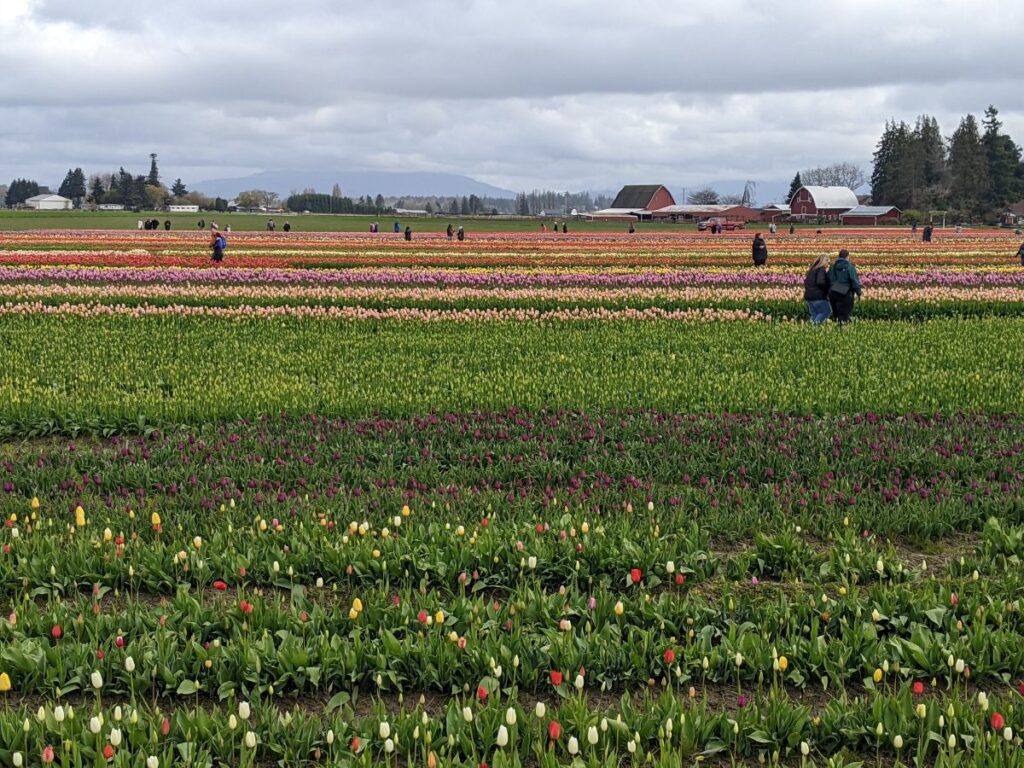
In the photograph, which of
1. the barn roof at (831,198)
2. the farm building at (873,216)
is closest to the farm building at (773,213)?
the barn roof at (831,198)

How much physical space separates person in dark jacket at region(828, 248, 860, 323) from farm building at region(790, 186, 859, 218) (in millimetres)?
132811

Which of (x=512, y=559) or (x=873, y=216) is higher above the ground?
(x=873, y=216)

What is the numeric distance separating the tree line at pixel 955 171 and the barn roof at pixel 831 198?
489 cm

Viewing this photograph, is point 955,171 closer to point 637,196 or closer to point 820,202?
point 820,202

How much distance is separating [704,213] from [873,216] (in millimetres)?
31967

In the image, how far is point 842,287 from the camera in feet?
66.9

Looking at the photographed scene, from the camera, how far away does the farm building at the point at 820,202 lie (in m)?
148

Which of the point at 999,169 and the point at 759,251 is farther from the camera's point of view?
the point at 999,169

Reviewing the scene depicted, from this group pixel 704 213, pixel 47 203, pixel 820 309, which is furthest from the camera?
pixel 47 203

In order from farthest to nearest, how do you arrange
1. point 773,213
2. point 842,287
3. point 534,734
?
point 773,213
point 842,287
point 534,734

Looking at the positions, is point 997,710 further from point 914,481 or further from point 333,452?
point 333,452

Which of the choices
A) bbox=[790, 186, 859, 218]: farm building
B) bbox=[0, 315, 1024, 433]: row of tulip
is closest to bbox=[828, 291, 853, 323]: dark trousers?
bbox=[0, 315, 1024, 433]: row of tulip

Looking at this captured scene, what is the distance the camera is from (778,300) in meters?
23.8

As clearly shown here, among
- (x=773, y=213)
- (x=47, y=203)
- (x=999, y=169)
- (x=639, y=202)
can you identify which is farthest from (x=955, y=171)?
(x=47, y=203)
